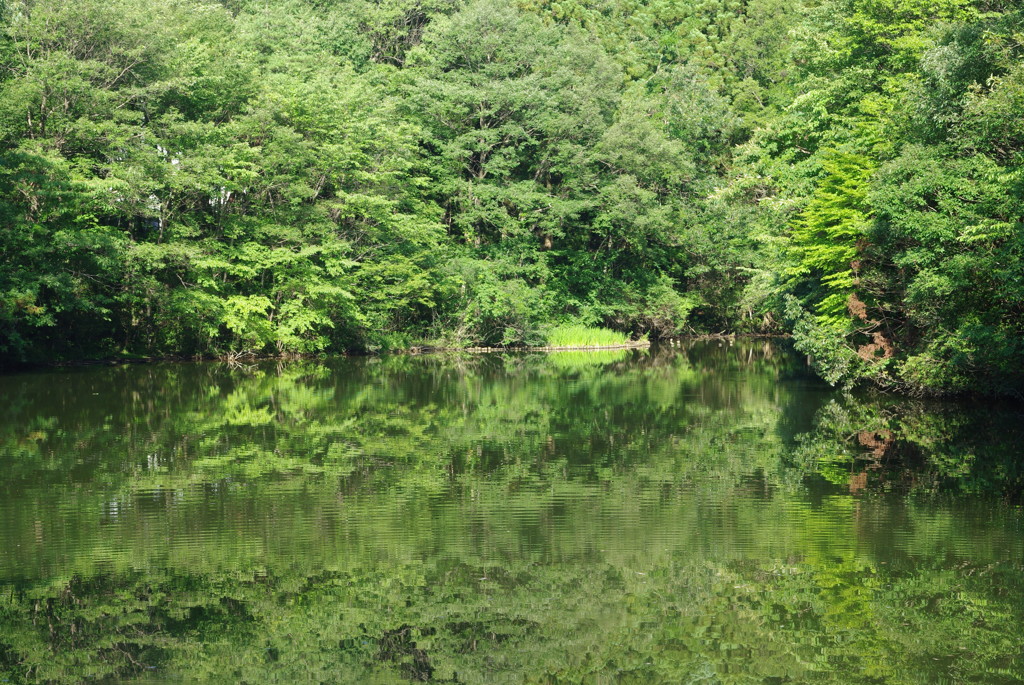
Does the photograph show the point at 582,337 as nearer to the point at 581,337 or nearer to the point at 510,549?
the point at 581,337

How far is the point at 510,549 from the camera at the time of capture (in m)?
10.4

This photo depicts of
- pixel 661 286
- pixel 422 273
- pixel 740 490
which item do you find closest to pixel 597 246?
pixel 661 286

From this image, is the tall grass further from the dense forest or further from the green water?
the green water

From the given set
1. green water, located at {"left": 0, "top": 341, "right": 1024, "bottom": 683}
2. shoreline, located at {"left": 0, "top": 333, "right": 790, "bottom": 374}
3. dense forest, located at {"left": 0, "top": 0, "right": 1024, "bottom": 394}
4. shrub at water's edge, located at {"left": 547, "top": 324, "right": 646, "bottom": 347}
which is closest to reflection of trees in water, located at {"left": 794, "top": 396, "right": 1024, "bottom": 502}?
green water, located at {"left": 0, "top": 341, "right": 1024, "bottom": 683}

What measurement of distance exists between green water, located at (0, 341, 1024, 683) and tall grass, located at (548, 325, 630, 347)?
81.4 ft

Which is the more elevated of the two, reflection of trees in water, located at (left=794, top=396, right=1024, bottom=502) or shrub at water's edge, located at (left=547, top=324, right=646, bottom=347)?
shrub at water's edge, located at (left=547, top=324, right=646, bottom=347)

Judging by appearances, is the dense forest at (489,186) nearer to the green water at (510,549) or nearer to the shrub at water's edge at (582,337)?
the shrub at water's edge at (582,337)

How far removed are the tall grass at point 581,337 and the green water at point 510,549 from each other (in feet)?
81.4

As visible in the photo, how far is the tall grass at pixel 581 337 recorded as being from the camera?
45.7 m

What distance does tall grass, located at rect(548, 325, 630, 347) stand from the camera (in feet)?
150

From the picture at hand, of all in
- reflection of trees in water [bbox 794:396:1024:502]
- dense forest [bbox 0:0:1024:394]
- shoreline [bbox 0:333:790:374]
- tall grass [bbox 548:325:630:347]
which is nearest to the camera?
reflection of trees in water [bbox 794:396:1024:502]

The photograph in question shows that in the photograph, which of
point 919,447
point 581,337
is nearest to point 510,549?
point 919,447

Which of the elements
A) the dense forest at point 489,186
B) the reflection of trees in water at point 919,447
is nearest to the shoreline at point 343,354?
the dense forest at point 489,186

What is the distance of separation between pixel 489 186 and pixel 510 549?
3692cm
